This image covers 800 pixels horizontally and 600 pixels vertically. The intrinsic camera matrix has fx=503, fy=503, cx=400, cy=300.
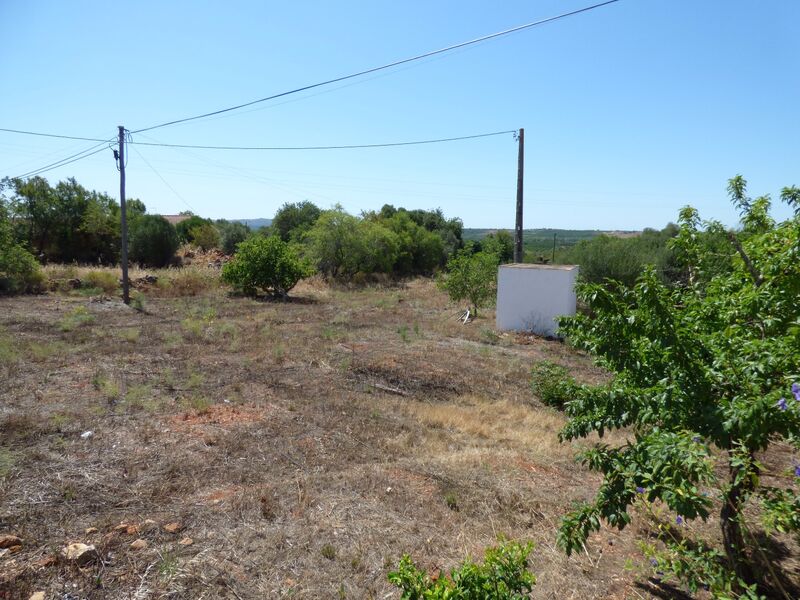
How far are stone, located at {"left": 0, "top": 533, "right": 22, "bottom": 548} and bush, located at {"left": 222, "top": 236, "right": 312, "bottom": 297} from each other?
1740 cm

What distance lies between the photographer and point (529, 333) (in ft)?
48.3

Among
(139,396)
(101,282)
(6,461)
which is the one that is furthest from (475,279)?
(101,282)

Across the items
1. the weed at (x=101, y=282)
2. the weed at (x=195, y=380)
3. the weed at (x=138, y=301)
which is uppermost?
the weed at (x=101, y=282)

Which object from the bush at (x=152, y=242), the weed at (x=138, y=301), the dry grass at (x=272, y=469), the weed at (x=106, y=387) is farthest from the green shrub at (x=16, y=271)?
the weed at (x=106, y=387)

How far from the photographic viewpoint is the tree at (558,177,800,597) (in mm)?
2322

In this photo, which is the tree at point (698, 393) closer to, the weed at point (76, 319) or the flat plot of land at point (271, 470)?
the flat plot of land at point (271, 470)

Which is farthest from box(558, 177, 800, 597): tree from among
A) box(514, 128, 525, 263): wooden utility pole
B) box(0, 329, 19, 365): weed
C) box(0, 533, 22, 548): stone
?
box(514, 128, 525, 263): wooden utility pole

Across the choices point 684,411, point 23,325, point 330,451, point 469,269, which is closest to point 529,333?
point 469,269

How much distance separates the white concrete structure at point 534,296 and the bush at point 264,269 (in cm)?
960

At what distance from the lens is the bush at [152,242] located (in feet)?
96.9

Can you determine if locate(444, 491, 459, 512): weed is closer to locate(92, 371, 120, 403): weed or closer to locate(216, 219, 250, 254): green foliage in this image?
locate(92, 371, 120, 403): weed

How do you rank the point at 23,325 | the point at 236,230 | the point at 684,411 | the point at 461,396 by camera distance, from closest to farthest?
the point at 684,411 < the point at 461,396 < the point at 23,325 < the point at 236,230

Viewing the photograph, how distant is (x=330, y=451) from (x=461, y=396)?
10.7ft

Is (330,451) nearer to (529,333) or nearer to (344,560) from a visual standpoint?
(344,560)
